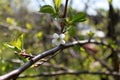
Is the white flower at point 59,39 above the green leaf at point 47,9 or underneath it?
underneath

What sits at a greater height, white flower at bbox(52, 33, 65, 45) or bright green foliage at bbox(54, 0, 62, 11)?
bright green foliage at bbox(54, 0, 62, 11)

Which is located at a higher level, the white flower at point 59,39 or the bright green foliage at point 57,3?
the bright green foliage at point 57,3

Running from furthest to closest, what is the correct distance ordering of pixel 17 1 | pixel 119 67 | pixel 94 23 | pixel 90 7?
1. pixel 17 1
2. pixel 94 23
3. pixel 90 7
4. pixel 119 67

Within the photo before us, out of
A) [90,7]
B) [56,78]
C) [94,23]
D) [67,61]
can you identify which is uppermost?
[90,7]

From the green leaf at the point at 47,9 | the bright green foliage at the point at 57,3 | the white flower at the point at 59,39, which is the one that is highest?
the bright green foliage at the point at 57,3

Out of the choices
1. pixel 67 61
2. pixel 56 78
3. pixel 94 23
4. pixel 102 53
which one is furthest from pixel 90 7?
pixel 67 61

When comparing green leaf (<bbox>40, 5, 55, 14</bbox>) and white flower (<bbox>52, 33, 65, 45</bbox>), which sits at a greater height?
green leaf (<bbox>40, 5, 55, 14</bbox>)

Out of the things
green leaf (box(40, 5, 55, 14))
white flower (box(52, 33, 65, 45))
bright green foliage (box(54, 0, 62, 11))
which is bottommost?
white flower (box(52, 33, 65, 45))

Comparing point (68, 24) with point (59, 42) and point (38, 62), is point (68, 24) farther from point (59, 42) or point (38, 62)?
point (38, 62)

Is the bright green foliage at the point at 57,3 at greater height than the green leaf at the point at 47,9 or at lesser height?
greater

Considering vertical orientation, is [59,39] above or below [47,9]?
below

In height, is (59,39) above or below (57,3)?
below
